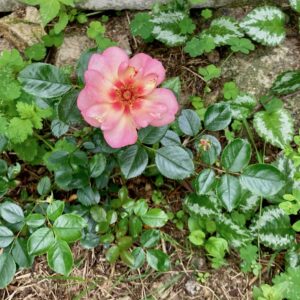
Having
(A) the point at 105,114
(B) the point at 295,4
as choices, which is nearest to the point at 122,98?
(A) the point at 105,114

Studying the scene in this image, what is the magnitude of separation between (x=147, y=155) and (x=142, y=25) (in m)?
0.89

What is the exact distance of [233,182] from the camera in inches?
71.7

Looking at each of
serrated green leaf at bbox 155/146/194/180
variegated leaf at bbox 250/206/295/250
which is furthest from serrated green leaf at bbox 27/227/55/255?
variegated leaf at bbox 250/206/295/250

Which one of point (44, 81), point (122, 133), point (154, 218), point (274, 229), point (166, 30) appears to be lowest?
point (274, 229)

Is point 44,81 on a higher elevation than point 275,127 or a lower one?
higher

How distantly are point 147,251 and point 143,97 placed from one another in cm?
71

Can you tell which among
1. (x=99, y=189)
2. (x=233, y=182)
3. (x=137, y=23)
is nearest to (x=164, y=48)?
(x=137, y=23)

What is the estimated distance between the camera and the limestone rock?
2518 millimetres

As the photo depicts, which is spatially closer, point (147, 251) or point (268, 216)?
point (147, 251)

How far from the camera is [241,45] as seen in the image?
8.09 ft

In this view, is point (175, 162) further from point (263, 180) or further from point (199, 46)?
point (199, 46)

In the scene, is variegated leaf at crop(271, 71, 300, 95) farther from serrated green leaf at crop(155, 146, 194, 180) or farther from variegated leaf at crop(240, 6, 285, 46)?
serrated green leaf at crop(155, 146, 194, 180)

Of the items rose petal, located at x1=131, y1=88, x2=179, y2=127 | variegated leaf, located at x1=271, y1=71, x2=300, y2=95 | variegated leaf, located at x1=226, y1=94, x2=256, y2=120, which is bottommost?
variegated leaf, located at x1=226, y1=94, x2=256, y2=120

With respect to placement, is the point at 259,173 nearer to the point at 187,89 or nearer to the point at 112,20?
the point at 187,89
